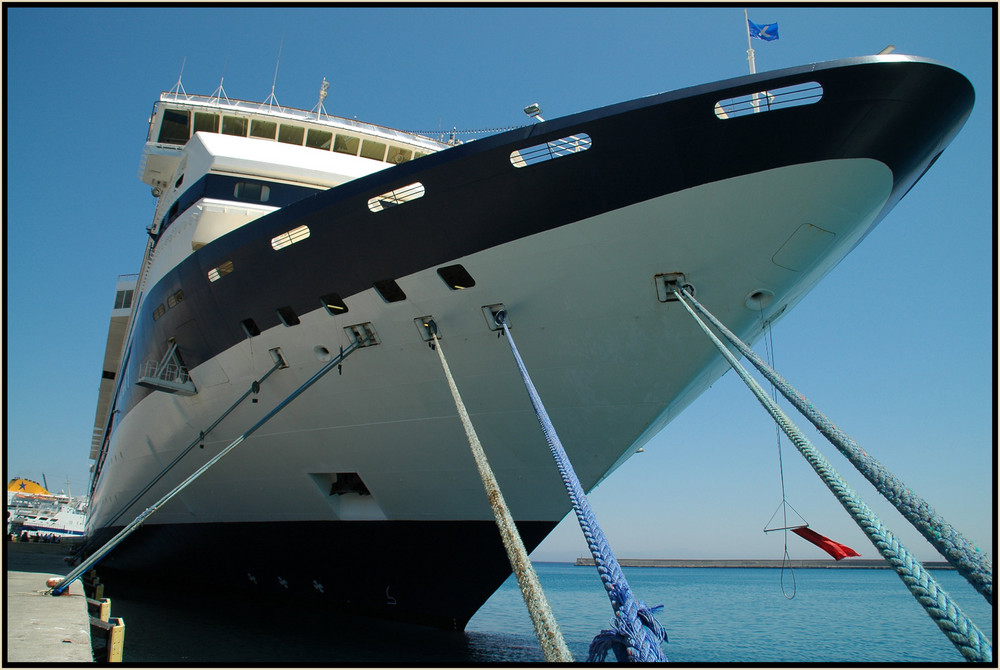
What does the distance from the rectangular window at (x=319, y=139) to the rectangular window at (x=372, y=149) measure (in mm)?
712

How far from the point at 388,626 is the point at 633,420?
589 centimetres

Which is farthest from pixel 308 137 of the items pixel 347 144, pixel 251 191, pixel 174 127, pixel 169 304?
pixel 174 127

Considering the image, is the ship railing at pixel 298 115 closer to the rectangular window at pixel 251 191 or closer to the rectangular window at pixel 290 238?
the rectangular window at pixel 251 191

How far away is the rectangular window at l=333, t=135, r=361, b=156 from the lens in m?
12.6

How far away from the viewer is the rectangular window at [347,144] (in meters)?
12.6

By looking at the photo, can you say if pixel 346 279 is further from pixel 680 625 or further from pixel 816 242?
pixel 680 625

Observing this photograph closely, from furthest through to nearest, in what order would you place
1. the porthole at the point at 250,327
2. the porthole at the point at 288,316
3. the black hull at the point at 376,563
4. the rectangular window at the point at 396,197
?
the black hull at the point at 376,563
the porthole at the point at 250,327
the porthole at the point at 288,316
the rectangular window at the point at 396,197

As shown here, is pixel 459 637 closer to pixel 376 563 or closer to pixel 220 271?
pixel 376 563

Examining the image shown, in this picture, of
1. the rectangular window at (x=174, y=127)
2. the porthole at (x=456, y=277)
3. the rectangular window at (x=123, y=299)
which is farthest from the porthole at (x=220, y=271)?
the rectangular window at (x=123, y=299)

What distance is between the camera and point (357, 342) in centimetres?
734

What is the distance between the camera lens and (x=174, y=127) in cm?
1520

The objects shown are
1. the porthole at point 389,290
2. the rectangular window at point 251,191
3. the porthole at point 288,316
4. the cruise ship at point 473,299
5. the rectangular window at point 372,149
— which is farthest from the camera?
the rectangular window at point 372,149

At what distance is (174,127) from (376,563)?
42.1 feet

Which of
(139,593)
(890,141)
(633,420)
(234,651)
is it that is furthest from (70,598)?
(890,141)
